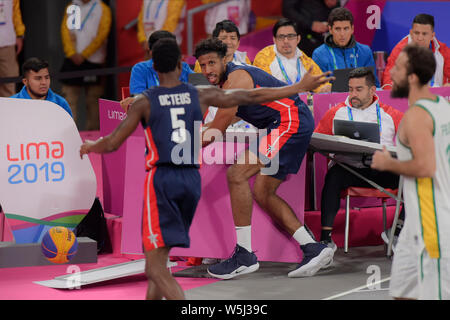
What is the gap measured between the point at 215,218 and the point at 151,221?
1.74 m

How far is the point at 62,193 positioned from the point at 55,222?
9.9 inches

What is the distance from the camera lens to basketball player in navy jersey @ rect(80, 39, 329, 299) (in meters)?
4.17

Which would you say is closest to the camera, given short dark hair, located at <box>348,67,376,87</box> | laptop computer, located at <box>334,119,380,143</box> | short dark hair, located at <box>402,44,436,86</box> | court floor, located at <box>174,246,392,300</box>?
short dark hair, located at <box>402,44,436,86</box>

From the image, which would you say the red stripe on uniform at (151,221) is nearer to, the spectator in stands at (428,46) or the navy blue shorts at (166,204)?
the navy blue shorts at (166,204)

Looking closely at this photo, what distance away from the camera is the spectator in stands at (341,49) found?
770cm

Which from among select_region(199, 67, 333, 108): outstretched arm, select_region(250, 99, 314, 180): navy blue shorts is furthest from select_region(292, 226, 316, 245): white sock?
select_region(199, 67, 333, 108): outstretched arm

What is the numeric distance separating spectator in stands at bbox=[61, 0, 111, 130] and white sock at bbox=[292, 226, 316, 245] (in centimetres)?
542

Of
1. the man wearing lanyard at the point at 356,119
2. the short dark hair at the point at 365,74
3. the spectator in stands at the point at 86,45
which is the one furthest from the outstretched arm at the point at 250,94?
the spectator in stands at the point at 86,45

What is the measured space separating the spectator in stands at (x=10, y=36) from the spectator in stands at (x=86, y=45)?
66cm

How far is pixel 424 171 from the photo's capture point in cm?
368

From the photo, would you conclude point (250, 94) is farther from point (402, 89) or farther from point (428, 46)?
point (428, 46)

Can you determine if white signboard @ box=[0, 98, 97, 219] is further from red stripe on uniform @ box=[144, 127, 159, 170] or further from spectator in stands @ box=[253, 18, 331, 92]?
red stripe on uniform @ box=[144, 127, 159, 170]

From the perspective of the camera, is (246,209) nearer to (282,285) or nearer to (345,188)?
(282,285)

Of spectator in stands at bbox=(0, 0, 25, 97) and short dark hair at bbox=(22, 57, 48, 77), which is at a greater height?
spectator in stands at bbox=(0, 0, 25, 97)
